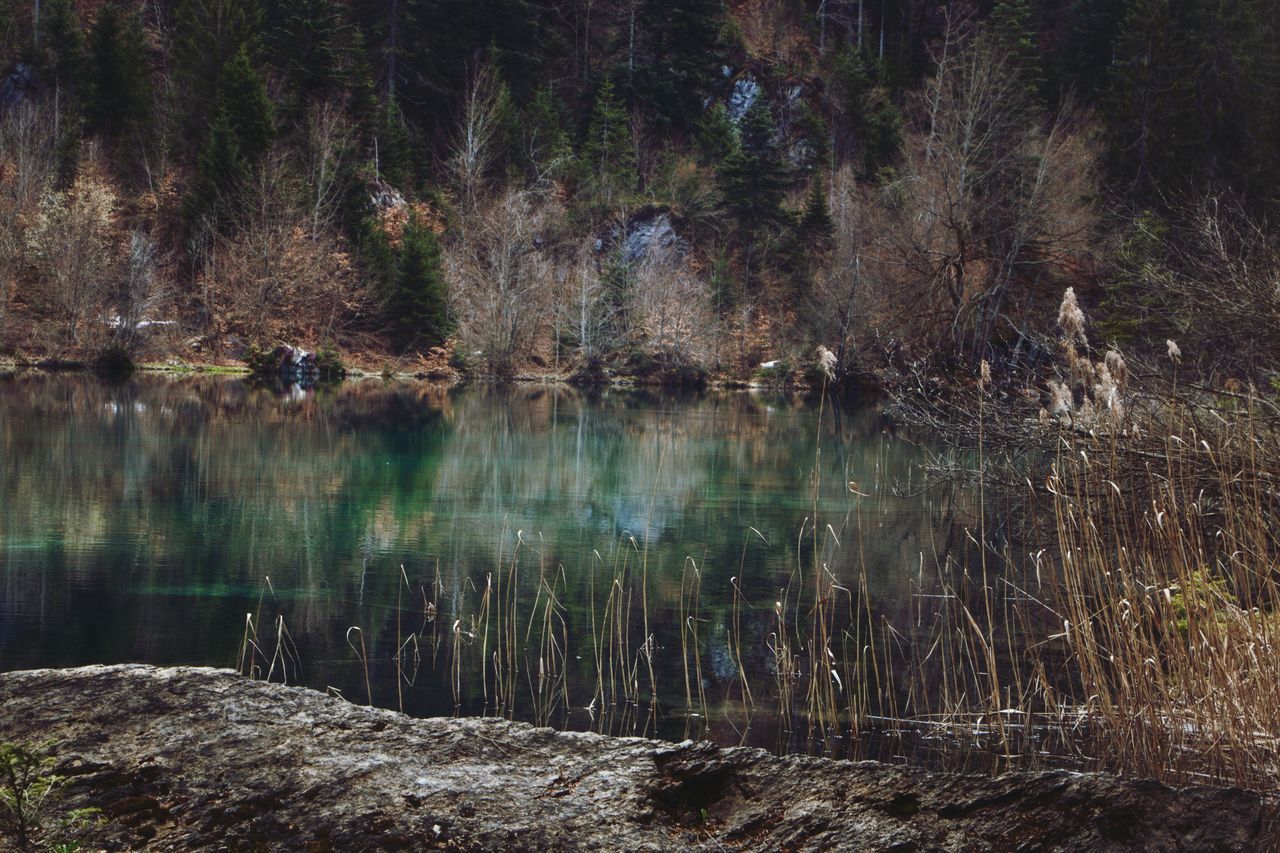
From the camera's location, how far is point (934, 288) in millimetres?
35469

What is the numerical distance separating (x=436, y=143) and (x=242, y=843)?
2479 inches

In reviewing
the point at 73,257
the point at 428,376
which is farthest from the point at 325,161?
the point at 73,257

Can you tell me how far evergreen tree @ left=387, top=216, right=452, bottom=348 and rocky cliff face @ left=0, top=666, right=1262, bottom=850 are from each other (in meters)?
46.7

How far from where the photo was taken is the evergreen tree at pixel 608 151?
196ft

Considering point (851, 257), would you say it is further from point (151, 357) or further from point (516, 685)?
point (516, 685)

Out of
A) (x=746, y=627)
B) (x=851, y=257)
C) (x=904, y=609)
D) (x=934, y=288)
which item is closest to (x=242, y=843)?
(x=746, y=627)

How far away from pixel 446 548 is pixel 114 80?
161ft

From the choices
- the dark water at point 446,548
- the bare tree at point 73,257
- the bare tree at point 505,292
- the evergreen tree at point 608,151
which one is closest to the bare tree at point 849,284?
the bare tree at point 505,292

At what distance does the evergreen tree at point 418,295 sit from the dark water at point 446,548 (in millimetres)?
22246

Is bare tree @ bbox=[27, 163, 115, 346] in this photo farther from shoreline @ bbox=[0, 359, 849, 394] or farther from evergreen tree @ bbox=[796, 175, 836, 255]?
evergreen tree @ bbox=[796, 175, 836, 255]

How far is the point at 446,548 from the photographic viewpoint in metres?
13.4

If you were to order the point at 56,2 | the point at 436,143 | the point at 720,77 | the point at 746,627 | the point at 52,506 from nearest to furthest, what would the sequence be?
the point at 746,627, the point at 52,506, the point at 56,2, the point at 436,143, the point at 720,77

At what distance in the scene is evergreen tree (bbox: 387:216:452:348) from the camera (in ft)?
164

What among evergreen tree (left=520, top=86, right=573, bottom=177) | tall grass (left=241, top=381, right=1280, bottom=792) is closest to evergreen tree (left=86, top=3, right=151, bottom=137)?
evergreen tree (left=520, top=86, right=573, bottom=177)
